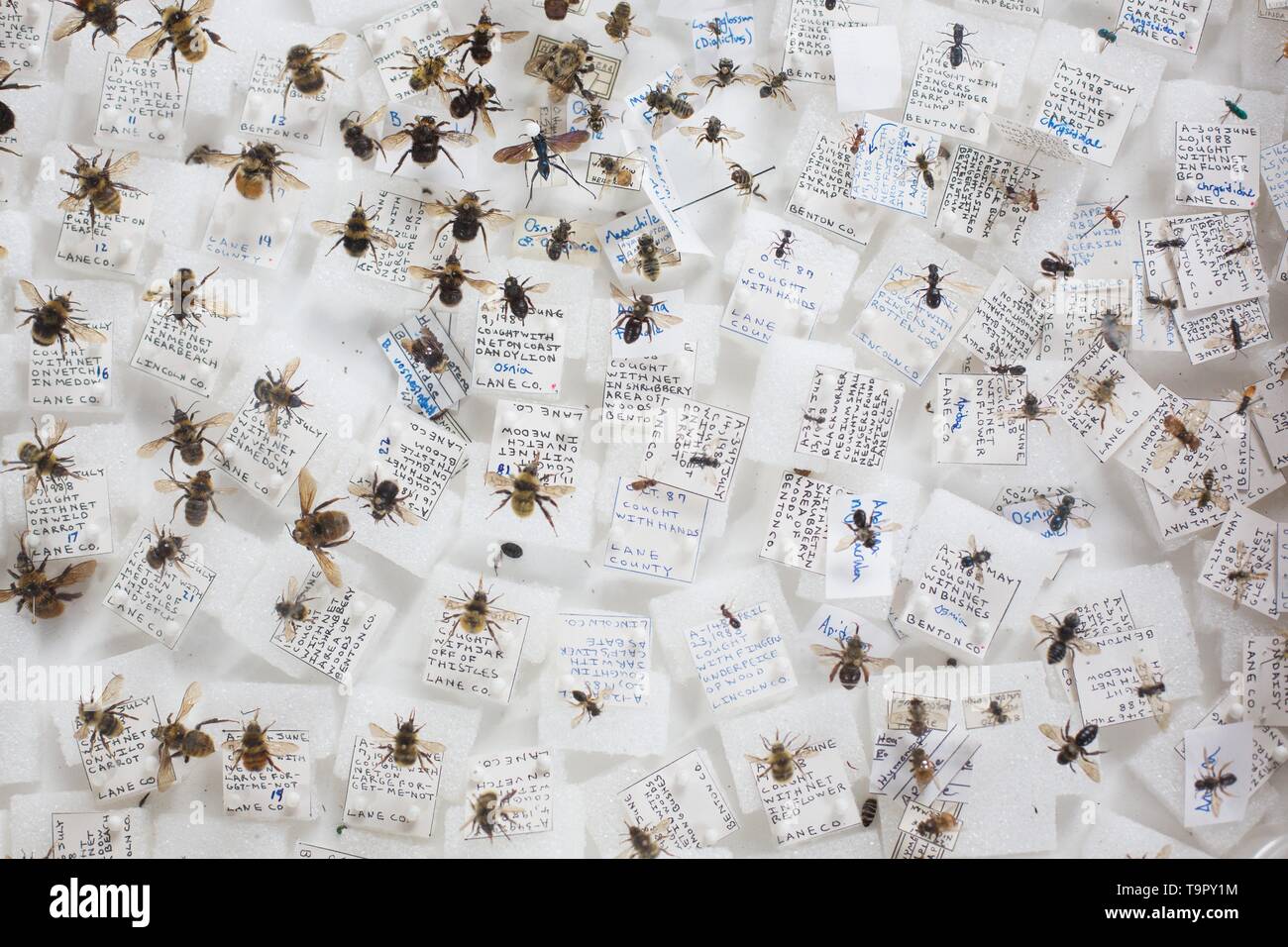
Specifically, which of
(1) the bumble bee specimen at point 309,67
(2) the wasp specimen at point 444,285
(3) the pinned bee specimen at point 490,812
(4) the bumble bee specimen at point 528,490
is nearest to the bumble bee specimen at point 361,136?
(1) the bumble bee specimen at point 309,67

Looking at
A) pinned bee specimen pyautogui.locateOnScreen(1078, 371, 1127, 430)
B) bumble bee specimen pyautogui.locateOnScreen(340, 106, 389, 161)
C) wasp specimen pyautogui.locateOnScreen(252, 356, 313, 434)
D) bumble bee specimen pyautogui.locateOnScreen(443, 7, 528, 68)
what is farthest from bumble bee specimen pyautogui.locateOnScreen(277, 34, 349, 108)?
pinned bee specimen pyautogui.locateOnScreen(1078, 371, 1127, 430)

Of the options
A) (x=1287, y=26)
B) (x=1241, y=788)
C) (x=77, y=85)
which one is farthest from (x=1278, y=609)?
(x=77, y=85)

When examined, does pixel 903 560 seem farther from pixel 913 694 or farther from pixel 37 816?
pixel 37 816

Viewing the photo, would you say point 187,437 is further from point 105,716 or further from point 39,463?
point 105,716

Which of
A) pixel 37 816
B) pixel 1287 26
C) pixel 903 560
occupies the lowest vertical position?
pixel 37 816

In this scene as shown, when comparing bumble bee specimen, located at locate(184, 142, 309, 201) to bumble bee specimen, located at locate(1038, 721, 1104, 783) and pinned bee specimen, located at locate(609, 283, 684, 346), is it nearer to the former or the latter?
pinned bee specimen, located at locate(609, 283, 684, 346)

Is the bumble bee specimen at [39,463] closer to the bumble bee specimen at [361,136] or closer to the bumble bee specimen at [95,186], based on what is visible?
the bumble bee specimen at [95,186]

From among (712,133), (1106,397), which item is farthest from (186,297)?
(1106,397)
